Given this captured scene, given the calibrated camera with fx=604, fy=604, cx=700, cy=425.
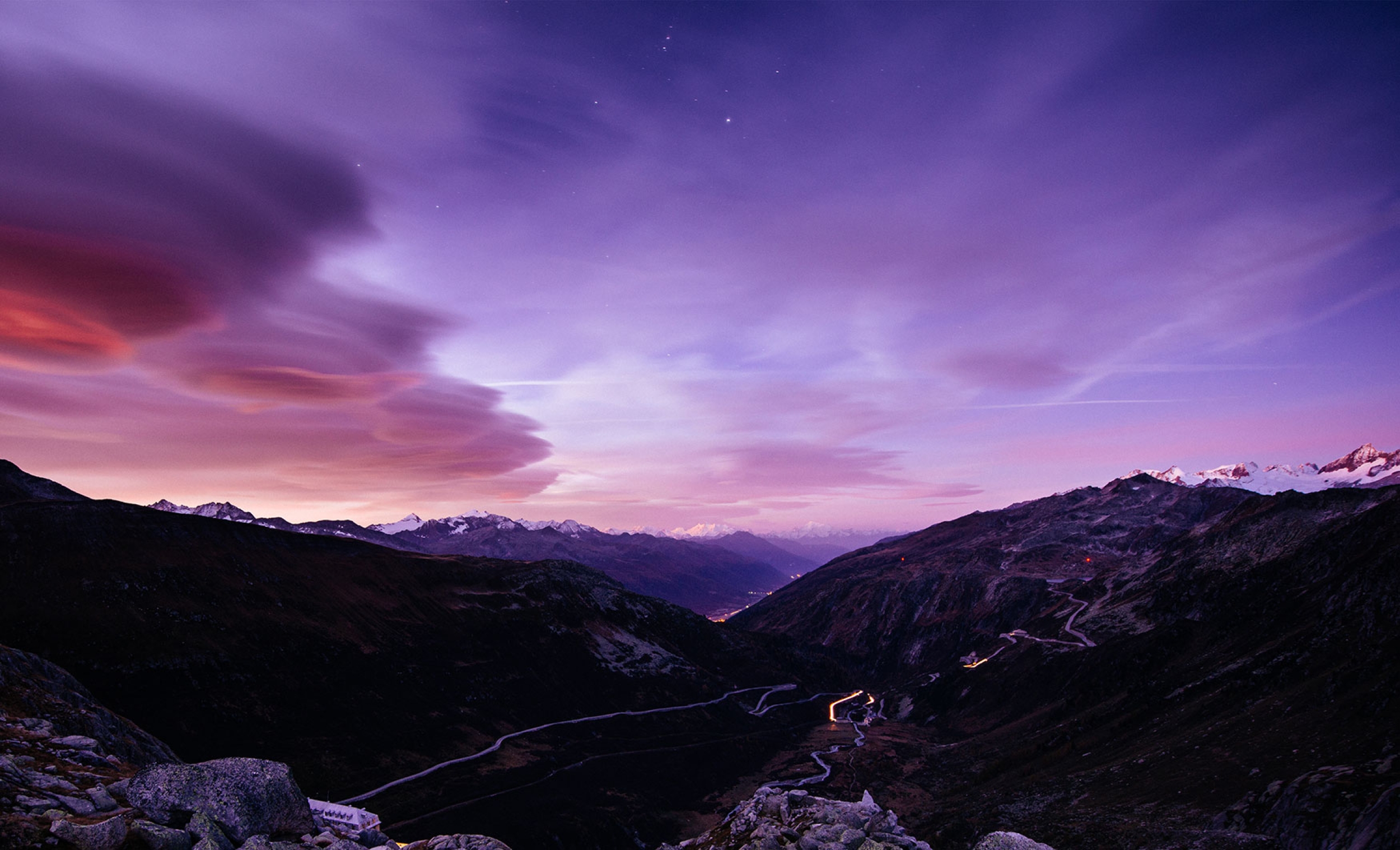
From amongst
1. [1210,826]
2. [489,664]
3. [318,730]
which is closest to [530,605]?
[489,664]

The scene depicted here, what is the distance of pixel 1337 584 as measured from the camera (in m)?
91.1

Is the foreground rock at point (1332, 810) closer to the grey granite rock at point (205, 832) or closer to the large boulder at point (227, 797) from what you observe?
the large boulder at point (227, 797)

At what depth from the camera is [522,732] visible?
133750 millimetres

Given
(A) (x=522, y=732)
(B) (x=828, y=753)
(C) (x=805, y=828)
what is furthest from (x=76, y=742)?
(B) (x=828, y=753)

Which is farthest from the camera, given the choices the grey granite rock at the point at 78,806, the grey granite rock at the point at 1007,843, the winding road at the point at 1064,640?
the winding road at the point at 1064,640

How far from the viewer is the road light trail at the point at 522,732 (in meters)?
95.1

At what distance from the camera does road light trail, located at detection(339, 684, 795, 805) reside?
312ft

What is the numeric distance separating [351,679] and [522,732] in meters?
37.2

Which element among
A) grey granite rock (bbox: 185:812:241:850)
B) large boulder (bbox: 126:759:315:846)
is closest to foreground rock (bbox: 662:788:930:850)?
large boulder (bbox: 126:759:315:846)

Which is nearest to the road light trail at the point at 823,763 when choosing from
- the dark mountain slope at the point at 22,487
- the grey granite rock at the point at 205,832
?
the grey granite rock at the point at 205,832

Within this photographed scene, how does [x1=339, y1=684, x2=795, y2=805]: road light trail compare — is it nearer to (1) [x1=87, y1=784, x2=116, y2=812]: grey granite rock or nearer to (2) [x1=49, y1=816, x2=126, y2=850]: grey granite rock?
(1) [x1=87, y1=784, x2=116, y2=812]: grey granite rock

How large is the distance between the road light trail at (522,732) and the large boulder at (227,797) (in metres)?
74.3

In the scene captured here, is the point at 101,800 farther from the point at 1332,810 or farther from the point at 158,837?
the point at 1332,810

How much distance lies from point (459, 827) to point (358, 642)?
65.8 m
